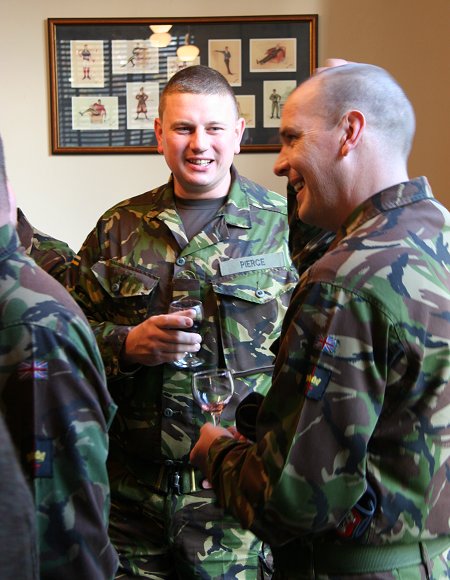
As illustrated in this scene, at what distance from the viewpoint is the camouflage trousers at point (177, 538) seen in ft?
7.29

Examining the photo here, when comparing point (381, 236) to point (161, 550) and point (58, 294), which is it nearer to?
point (58, 294)

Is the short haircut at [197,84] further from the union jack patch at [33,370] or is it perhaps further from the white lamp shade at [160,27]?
the white lamp shade at [160,27]

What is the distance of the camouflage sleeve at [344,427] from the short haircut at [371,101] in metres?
0.33

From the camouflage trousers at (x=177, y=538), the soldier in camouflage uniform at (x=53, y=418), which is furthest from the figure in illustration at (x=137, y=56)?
the soldier in camouflage uniform at (x=53, y=418)

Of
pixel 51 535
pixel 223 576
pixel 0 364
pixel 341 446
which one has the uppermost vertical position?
pixel 0 364

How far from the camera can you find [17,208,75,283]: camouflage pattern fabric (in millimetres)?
2686

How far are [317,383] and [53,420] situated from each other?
0.41 metres

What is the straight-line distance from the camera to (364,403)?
4.34 ft

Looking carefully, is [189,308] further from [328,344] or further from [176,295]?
[328,344]

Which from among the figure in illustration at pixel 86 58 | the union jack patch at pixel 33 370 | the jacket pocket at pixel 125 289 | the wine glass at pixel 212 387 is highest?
the figure in illustration at pixel 86 58

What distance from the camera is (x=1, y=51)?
4078mm

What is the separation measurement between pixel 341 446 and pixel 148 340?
0.90 metres

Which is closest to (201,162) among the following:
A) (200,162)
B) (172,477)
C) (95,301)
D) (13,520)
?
(200,162)

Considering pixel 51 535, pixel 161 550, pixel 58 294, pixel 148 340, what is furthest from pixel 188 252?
pixel 51 535
